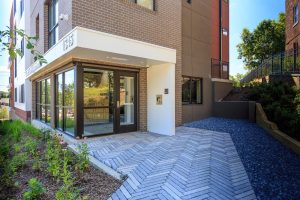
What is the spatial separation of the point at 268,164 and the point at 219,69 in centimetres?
1059

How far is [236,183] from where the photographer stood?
384 cm

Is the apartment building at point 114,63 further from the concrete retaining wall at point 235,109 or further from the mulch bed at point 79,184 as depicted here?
the mulch bed at point 79,184

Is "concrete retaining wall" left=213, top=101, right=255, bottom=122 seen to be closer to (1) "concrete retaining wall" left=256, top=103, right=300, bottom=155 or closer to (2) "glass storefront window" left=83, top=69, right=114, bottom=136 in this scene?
(1) "concrete retaining wall" left=256, top=103, right=300, bottom=155

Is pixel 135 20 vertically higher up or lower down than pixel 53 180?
higher up

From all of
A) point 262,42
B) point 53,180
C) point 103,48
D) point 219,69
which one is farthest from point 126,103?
point 262,42

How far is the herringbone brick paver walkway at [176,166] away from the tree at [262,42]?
26.8 metres

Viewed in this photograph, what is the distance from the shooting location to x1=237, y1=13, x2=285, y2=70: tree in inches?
1129

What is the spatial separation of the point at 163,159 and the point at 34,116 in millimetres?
10913

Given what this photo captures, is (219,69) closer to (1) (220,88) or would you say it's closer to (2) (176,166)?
(1) (220,88)

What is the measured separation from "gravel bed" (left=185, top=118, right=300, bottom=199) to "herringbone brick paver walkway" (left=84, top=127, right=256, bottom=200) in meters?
0.18

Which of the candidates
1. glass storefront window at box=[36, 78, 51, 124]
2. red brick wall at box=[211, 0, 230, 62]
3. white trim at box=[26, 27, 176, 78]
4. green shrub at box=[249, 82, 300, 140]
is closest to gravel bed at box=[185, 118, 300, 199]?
green shrub at box=[249, 82, 300, 140]

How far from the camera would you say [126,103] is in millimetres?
8383

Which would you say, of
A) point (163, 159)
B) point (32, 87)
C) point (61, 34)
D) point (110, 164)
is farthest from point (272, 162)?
point (32, 87)

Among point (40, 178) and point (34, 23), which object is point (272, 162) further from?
point (34, 23)
